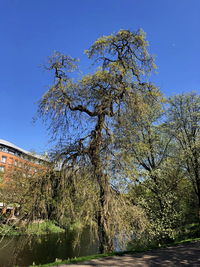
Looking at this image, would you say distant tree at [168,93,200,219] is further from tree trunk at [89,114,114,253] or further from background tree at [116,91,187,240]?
tree trunk at [89,114,114,253]

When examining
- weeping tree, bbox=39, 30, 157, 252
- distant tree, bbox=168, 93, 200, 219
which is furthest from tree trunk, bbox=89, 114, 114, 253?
distant tree, bbox=168, 93, 200, 219

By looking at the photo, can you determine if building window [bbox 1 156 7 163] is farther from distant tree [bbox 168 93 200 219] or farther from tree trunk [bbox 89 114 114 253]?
tree trunk [bbox 89 114 114 253]

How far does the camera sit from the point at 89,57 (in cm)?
962

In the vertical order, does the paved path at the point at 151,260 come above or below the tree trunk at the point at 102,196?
below

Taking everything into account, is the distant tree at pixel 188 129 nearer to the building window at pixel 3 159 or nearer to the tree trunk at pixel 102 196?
the tree trunk at pixel 102 196

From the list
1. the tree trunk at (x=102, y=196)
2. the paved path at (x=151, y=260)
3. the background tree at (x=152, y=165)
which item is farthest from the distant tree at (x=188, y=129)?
the tree trunk at (x=102, y=196)

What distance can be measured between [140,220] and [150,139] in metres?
8.90

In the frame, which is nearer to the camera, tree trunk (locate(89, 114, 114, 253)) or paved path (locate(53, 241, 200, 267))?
paved path (locate(53, 241, 200, 267))

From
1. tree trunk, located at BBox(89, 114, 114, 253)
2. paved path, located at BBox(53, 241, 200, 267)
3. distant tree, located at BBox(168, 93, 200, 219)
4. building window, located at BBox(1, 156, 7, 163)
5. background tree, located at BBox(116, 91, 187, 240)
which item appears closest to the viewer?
paved path, located at BBox(53, 241, 200, 267)

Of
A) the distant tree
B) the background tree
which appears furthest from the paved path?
the distant tree

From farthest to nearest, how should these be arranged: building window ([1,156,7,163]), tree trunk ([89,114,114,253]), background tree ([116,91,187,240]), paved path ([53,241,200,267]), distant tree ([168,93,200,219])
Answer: building window ([1,156,7,163]) < distant tree ([168,93,200,219]) < background tree ([116,91,187,240]) < tree trunk ([89,114,114,253]) < paved path ([53,241,200,267])

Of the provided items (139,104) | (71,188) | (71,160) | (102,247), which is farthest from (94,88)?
(102,247)

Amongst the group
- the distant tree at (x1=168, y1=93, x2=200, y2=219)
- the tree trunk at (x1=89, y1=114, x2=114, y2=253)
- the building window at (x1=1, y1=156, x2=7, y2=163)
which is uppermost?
the building window at (x1=1, y1=156, x2=7, y2=163)

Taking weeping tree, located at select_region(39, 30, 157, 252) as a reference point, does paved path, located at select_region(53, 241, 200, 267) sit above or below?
below
